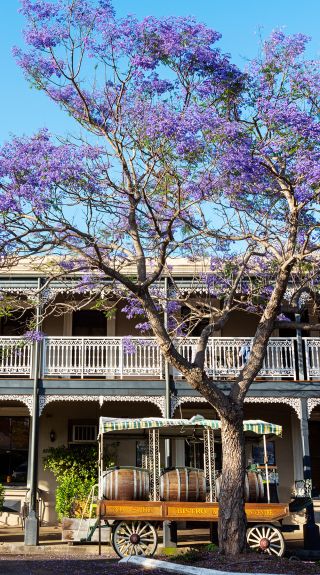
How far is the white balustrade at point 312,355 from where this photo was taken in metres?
18.6

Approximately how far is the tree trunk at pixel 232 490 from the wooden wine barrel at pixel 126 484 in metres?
3.42

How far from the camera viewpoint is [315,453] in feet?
68.0

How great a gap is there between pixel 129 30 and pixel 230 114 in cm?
206

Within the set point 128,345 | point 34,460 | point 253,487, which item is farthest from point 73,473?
point 253,487

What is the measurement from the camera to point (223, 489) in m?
11.5

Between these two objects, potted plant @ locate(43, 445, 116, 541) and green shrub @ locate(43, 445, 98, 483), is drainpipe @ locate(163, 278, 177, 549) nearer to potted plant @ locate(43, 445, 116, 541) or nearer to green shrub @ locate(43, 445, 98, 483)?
potted plant @ locate(43, 445, 116, 541)

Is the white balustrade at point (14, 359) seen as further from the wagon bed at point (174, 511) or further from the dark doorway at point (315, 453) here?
the dark doorway at point (315, 453)

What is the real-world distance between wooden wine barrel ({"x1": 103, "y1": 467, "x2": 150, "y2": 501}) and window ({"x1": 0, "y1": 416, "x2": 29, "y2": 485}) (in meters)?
6.55

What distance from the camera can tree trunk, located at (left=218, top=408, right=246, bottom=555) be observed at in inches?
448

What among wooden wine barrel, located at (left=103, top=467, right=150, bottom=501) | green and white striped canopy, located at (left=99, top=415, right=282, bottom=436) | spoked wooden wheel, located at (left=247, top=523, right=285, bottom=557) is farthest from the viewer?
green and white striped canopy, located at (left=99, top=415, right=282, bottom=436)

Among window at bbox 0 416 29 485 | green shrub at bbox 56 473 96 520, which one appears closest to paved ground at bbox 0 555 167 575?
green shrub at bbox 56 473 96 520

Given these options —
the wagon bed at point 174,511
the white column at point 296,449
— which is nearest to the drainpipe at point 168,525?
the wagon bed at point 174,511

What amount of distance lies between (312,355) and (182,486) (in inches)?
218

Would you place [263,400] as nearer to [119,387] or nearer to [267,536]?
[119,387]
